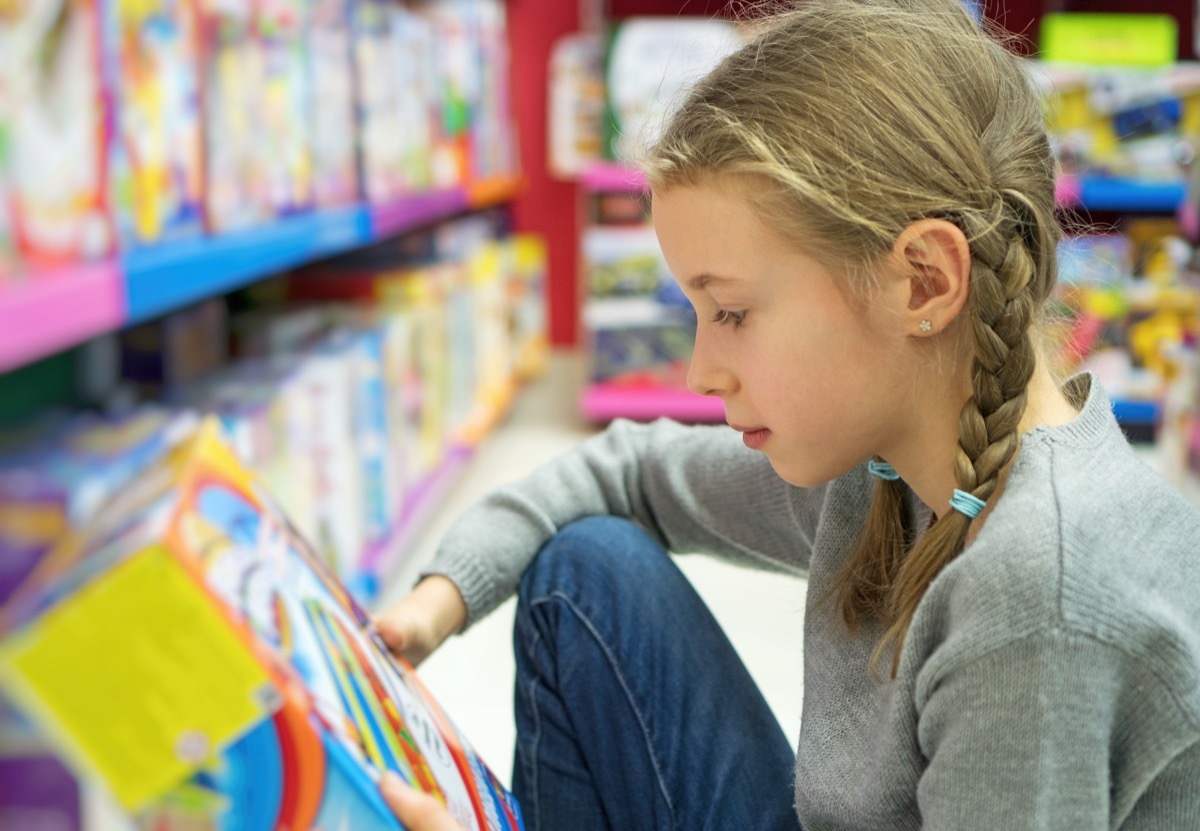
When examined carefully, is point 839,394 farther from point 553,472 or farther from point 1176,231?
point 1176,231

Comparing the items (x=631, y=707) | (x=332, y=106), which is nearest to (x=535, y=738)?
(x=631, y=707)

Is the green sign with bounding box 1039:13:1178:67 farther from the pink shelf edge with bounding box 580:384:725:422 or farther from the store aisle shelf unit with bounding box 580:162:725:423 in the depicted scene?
the pink shelf edge with bounding box 580:384:725:422

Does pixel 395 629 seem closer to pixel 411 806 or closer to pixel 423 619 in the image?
pixel 423 619

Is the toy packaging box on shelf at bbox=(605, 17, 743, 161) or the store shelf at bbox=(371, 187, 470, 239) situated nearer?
the store shelf at bbox=(371, 187, 470, 239)

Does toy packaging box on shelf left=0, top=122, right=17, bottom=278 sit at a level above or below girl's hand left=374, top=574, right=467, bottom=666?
above

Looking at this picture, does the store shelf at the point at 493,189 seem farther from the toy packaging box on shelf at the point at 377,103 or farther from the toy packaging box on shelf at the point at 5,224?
the toy packaging box on shelf at the point at 5,224

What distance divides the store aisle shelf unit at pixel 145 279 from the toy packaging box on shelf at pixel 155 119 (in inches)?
1.1

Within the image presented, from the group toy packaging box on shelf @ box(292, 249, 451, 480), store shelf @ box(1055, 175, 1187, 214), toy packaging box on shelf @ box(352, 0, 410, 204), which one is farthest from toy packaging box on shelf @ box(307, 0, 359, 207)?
store shelf @ box(1055, 175, 1187, 214)

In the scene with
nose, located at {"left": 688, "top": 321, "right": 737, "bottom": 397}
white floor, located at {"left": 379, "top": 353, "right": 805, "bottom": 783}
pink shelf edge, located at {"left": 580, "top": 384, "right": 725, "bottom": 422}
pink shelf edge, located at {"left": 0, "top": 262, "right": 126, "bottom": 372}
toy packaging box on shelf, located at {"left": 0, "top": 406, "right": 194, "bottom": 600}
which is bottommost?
pink shelf edge, located at {"left": 580, "top": 384, "right": 725, "bottom": 422}

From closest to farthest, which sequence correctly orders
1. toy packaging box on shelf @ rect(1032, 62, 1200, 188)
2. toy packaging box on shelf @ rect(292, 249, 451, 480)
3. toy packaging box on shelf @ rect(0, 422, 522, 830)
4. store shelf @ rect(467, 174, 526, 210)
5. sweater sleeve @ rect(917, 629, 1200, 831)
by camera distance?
toy packaging box on shelf @ rect(0, 422, 522, 830)
sweater sleeve @ rect(917, 629, 1200, 831)
toy packaging box on shelf @ rect(292, 249, 451, 480)
store shelf @ rect(467, 174, 526, 210)
toy packaging box on shelf @ rect(1032, 62, 1200, 188)

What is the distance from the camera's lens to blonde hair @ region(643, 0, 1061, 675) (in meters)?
0.72

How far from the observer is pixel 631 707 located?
3.01 feet

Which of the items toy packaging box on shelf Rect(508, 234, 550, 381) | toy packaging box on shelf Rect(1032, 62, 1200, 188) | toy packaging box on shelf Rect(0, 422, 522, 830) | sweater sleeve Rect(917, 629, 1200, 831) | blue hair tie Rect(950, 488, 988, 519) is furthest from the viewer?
toy packaging box on shelf Rect(508, 234, 550, 381)

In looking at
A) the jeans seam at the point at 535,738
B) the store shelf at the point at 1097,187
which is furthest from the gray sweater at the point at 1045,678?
the store shelf at the point at 1097,187
